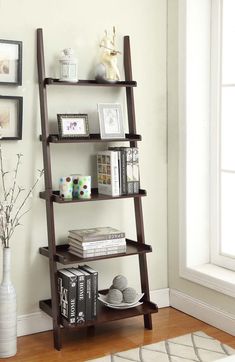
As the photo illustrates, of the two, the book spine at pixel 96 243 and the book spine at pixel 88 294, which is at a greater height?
the book spine at pixel 96 243

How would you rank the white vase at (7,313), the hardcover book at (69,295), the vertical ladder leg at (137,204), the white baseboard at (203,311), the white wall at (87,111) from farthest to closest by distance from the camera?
the vertical ladder leg at (137,204), the white baseboard at (203,311), the white wall at (87,111), the hardcover book at (69,295), the white vase at (7,313)

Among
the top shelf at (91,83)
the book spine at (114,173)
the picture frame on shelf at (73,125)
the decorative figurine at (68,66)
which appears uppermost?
the decorative figurine at (68,66)

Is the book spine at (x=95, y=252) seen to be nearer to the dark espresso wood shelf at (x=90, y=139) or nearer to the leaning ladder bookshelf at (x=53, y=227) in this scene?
the leaning ladder bookshelf at (x=53, y=227)

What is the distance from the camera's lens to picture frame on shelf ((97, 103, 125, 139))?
3.23 meters

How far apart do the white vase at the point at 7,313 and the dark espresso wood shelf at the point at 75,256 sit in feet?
0.91

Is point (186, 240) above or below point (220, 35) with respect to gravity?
below

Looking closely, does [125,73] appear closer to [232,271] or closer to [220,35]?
[220,35]

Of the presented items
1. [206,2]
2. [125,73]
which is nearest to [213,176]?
[125,73]

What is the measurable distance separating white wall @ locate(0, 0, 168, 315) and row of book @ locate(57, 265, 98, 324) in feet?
0.80

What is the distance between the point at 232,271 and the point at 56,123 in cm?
144

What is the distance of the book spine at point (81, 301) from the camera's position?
10.2ft

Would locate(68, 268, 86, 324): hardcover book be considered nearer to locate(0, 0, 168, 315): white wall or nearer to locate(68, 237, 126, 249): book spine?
locate(68, 237, 126, 249): book spine

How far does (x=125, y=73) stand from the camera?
3.46 metres

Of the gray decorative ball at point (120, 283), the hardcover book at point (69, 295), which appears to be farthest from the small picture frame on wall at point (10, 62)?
the gray decorative ball at point (120, 283)
